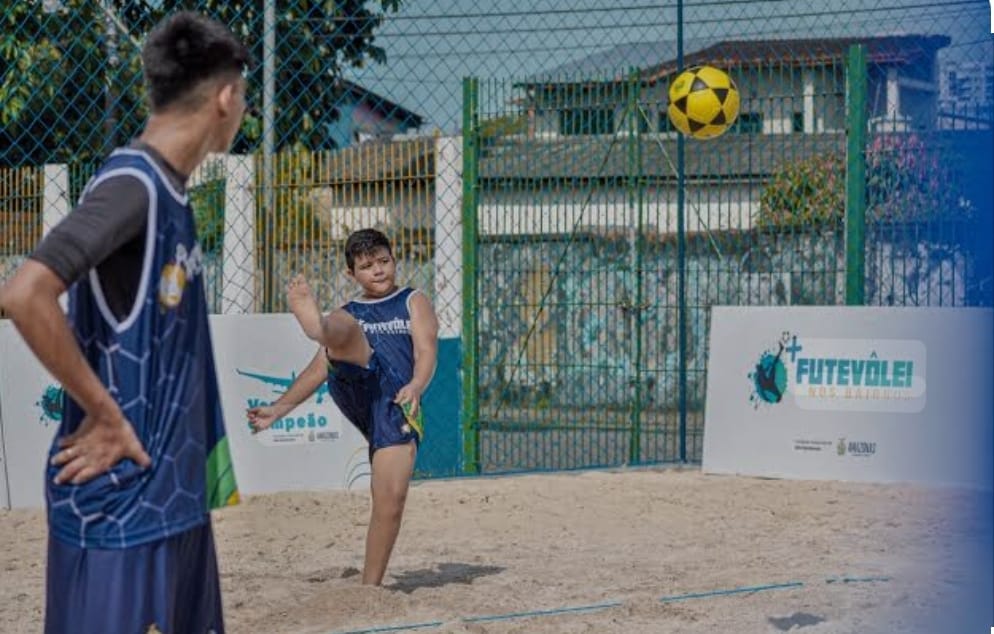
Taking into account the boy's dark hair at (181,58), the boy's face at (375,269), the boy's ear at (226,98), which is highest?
the boy's dark hair at (181,58)

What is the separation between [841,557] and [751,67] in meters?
4.34

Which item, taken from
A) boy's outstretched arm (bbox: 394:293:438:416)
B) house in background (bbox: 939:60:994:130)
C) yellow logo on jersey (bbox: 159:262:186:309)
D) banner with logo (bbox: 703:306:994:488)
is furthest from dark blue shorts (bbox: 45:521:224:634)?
banner with logo (bbox: 703:306:994:488)

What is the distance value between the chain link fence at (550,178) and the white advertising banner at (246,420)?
0.63 m

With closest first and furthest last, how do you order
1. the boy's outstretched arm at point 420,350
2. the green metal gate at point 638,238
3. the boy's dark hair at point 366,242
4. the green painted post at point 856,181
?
the boy's outstretched arm at point 420,350
the boy's dark hair at point 366,242
the green painted post at point 856,181
the green metal gate at point 638,238

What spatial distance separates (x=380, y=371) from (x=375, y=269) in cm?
42

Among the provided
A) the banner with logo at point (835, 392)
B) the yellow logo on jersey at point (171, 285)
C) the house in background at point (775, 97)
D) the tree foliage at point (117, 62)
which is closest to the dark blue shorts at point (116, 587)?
the yellow logo on jersey at point (171, 285)

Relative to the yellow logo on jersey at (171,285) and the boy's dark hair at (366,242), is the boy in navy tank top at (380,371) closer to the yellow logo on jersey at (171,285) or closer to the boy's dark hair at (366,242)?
the boy's dark hair at (366,242)

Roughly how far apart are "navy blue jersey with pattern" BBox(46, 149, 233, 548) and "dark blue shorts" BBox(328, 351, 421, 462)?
11.3ft

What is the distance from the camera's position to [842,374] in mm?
9883

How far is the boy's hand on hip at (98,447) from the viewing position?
2.89m

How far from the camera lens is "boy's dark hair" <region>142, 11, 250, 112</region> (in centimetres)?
306

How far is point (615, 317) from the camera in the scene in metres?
10.8

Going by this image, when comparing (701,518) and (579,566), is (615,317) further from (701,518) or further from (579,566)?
(579,566)

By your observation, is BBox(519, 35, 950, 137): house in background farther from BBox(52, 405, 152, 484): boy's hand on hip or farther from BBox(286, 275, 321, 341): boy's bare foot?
BBox(52, 405, 152, 484): boy's hand on hip
